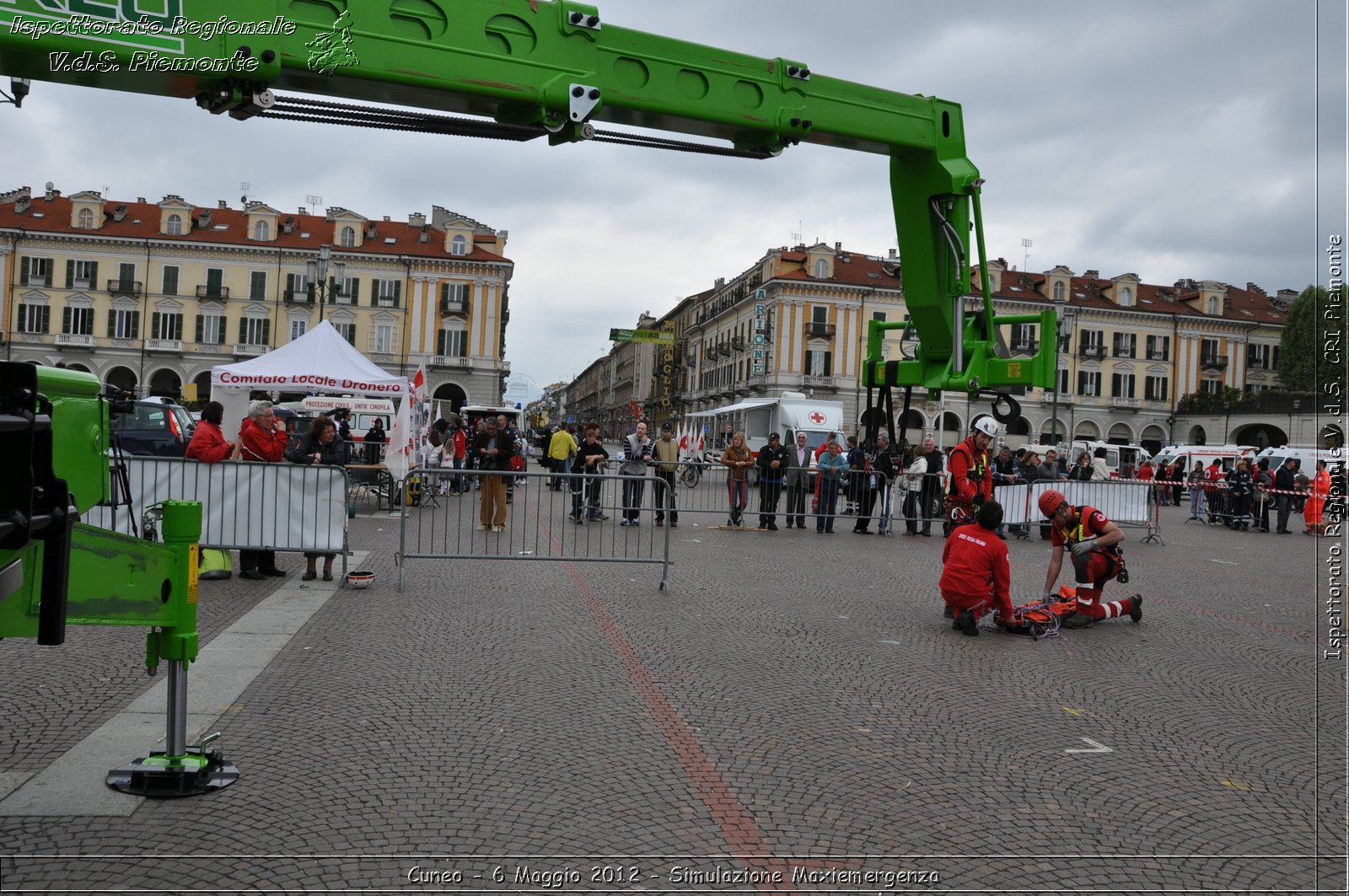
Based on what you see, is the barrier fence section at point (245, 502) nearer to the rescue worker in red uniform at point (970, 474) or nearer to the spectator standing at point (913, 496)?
the rescue worker in red uniform at point (970, 474)

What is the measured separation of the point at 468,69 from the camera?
564cm

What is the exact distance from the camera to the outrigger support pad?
4.06 m

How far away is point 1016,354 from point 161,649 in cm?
737

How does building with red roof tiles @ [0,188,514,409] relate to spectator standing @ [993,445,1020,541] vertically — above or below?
above

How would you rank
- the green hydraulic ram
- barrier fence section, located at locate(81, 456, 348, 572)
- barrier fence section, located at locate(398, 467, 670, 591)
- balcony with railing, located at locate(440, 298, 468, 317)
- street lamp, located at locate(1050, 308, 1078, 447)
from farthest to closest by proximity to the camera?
balcony with railing, located at locate(440, 298, 468, 317) < barrier fence section, located at locate(398, 467, 670, 591) < barrier fence section, located at locate(81, 456, 348, 572) < street lamp, located at locate(1050, 308, 1078, 447) < the green hydraulic ram

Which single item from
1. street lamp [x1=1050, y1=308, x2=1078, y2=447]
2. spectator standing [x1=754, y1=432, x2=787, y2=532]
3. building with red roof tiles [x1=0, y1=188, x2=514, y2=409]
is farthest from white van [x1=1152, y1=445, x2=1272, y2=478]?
building with red roof tiles [x1=0, y1=188, x2=514, y2=409]

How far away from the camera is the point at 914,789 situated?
4473mm

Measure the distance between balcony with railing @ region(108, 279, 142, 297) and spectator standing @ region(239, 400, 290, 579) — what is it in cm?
6811

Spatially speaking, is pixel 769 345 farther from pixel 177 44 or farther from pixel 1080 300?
pixel 177 44

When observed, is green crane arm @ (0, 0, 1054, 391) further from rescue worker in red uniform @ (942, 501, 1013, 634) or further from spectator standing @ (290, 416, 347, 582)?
spectator standing @ (290, 416, 347, 582)

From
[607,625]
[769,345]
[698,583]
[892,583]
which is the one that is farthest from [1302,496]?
[769,345]

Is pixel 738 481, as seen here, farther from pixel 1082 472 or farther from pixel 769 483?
pixel 1082 472

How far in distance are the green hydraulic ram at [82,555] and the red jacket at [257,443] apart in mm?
6384

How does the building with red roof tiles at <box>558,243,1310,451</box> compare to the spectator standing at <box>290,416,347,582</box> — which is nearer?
the spectator standing at <box>290,416,347,582</box>
